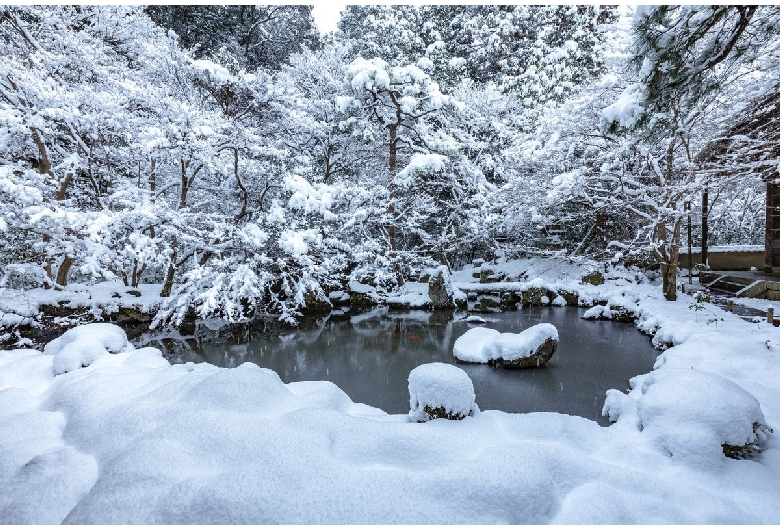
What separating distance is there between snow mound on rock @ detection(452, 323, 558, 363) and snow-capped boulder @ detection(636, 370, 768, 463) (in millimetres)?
3356

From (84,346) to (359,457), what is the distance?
4.98 meters

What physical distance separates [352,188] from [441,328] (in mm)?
5500

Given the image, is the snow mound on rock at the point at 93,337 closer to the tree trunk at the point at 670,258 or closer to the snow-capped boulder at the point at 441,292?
the snow-capped boulder at the point at 441,292

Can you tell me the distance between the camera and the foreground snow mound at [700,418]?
3.04 meters

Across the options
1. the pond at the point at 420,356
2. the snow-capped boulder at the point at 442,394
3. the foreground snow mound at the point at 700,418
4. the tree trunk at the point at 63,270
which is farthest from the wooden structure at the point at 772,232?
the tree trunk at the point at 63,270

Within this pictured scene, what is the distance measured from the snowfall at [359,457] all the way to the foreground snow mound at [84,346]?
1.98 feet

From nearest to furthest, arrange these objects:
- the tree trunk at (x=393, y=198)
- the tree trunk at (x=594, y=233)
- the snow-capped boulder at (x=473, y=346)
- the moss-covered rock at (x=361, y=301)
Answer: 1. the snow-capped boulder at (x=473, y=346)
2. the moss-covered rock at (x=361, y=301)
3. the tree trunk at (x=393, y=198)
4. the tree trunk at (x=594, y=233)

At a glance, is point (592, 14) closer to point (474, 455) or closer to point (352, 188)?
point (352, 188)

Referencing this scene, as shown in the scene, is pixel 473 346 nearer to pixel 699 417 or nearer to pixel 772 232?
pixel 699 417

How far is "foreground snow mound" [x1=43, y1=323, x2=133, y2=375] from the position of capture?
5211 millimetres

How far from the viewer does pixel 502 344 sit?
23.5ft

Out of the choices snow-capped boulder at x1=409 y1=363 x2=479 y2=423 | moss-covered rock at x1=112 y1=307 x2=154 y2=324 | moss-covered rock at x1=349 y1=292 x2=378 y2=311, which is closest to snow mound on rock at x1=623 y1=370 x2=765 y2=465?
snow-capped boulder at x1=409 y1=363 x2=479 y2=423

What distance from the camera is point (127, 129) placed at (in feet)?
31.8

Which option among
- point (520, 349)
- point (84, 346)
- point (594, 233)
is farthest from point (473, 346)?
point (594, 233)
